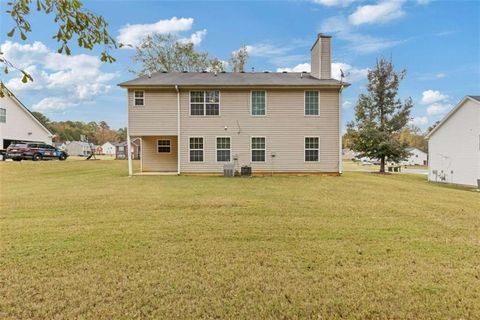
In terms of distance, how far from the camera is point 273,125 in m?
17.1

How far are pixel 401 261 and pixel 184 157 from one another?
14.3 m

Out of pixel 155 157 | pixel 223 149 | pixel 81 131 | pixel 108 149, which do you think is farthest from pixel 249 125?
pixel 81 131

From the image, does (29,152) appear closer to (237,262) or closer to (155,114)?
(155,114)

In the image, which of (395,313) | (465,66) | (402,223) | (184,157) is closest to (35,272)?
(395,313)

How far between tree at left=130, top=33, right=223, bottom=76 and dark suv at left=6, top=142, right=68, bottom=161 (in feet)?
42.1

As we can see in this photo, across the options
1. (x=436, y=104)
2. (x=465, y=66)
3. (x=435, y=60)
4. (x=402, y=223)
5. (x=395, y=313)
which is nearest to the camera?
(x=395, y=313)

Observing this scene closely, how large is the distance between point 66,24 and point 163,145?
56.2 ft

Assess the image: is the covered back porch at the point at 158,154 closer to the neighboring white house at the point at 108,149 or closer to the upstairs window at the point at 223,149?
the upstairs window at the point at 223,149

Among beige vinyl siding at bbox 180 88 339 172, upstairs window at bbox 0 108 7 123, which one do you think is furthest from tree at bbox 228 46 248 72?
upstairs window at bbox 0 108 7 123

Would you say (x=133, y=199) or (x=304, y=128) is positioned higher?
(x=304, y=128)

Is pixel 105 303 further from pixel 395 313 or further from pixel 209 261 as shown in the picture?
pixel 395 313

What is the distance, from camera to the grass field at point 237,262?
9.79 ft

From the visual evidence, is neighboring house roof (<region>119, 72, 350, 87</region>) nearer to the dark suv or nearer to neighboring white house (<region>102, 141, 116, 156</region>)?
the dark suv

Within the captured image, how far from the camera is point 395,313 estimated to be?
2.89m
